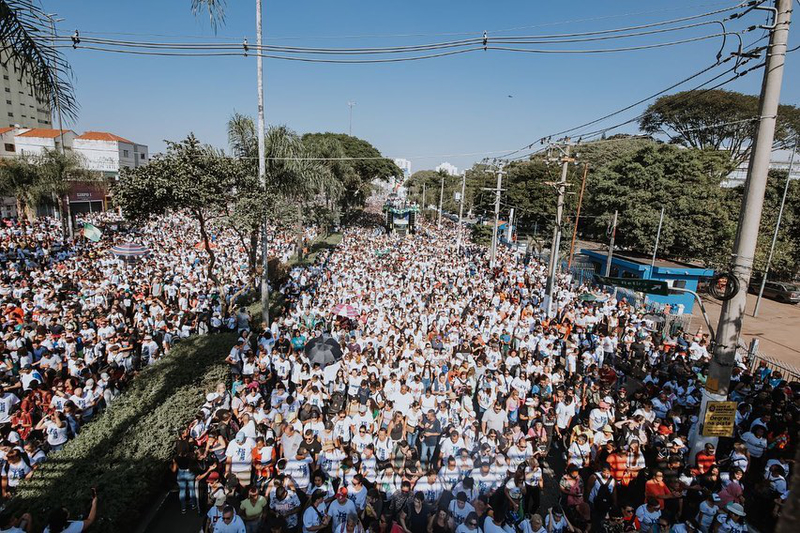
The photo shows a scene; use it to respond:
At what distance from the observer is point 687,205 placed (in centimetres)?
2556

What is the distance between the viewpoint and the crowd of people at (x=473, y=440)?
5.52m

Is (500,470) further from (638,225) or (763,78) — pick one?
(638,225)

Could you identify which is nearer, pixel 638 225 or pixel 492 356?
pixel 492 356

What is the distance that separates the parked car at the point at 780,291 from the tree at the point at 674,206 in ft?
18.6

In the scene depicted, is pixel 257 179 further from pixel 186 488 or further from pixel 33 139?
pixel 33 139

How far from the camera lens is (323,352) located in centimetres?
903

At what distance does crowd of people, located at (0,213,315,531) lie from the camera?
7.00m

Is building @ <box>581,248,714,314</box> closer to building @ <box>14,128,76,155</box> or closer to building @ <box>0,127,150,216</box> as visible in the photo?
building @ <box>0,127,150,216</box>

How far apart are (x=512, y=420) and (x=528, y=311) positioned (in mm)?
6802

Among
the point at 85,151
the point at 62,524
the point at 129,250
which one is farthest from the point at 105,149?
the point at 62,524

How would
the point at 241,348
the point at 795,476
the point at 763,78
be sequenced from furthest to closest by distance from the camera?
the point at 241,348
the point at 763,78
the point at 795,476

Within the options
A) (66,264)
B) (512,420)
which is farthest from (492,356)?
(66,264)

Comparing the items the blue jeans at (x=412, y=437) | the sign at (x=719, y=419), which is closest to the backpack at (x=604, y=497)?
the sign at (x=719, y=419)

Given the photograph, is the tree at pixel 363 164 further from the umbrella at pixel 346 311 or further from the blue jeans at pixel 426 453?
the blue jeans at pixel 426 453
